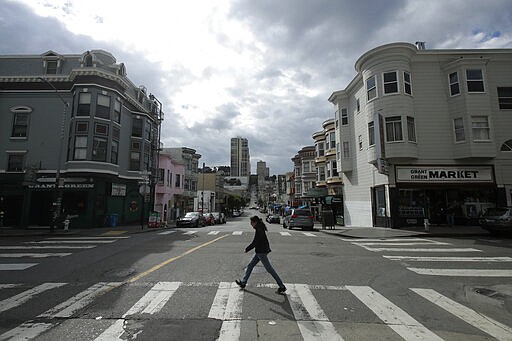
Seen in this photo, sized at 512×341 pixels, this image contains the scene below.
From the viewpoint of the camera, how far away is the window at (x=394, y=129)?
2169cm

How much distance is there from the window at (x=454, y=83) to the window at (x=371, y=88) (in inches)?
225

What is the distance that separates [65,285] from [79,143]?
22.1 meters

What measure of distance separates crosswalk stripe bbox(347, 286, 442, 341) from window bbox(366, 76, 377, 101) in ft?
63.5

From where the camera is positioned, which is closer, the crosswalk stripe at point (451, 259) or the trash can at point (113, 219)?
the crosswalk stripe at point (451, 259)

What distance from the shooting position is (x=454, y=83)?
2245 cm

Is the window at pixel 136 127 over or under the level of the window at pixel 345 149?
over

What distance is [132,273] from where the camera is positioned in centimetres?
830

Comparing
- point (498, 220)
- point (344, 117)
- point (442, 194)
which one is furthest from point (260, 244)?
point (344, 117)

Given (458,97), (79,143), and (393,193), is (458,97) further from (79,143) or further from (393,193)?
(79,143)

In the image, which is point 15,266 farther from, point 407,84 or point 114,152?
point 407,84

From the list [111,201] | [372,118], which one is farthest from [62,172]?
[372,118]

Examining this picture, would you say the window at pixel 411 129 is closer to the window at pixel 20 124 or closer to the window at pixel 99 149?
the window at pixel 99 149

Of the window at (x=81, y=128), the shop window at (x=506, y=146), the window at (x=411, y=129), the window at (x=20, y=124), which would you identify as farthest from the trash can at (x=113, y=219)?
the shop window at (x=506, y=146)

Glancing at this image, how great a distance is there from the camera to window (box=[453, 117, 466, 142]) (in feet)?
72.0
